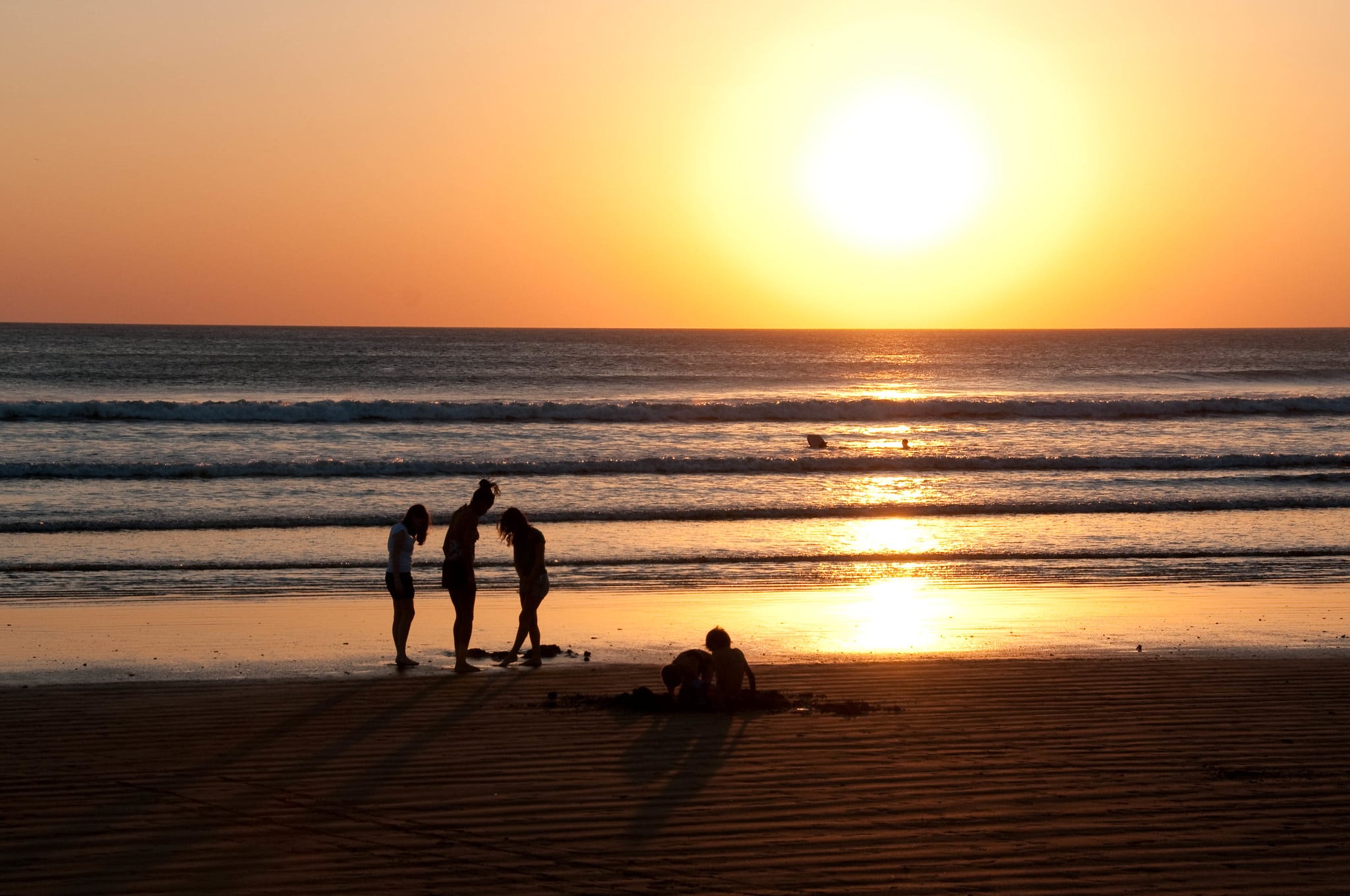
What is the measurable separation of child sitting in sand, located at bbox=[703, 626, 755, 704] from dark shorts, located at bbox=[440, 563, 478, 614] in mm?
2336

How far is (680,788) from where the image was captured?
664 cm

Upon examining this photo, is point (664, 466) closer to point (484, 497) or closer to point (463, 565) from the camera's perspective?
point (463, 565)

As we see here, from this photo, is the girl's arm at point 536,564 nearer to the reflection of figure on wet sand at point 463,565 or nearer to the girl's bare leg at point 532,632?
the girl's bare leg at point 532,632

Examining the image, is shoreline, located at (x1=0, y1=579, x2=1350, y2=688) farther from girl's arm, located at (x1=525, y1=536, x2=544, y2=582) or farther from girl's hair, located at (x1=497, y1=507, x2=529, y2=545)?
girl's hair, located at (x1=497, y1=507, x2=529, y2=545)

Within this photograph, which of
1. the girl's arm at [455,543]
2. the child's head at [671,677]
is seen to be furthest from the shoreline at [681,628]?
the child's head at [671,677]

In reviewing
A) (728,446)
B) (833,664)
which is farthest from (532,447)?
(833,664)

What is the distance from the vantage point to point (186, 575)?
557 inches

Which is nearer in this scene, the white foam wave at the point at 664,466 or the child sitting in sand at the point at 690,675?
the child sitting in sand at the point at 690,675

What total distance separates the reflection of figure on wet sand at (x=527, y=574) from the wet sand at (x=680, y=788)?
0.65 metres

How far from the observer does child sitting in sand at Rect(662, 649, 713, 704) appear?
829cm

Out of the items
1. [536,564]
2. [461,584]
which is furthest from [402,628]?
[536,564]

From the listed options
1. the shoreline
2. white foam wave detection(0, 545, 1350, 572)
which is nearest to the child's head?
the shoreline

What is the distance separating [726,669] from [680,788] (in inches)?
66.9

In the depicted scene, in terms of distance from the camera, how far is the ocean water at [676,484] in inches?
588
